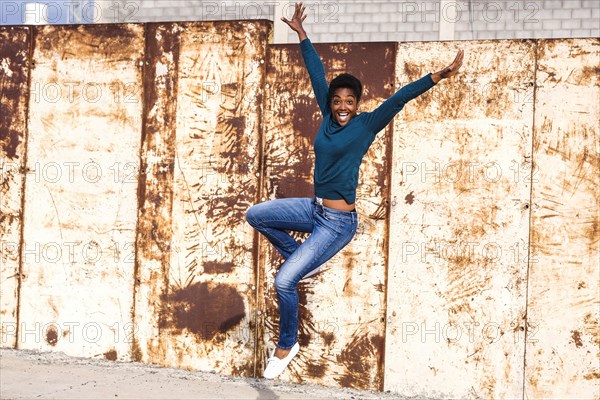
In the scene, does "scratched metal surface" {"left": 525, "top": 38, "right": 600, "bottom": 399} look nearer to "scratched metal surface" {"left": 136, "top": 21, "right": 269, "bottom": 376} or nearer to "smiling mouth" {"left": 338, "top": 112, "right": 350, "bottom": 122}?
"smiling mouth" {"left": 338, "top": 112, "right": 350, "bottom": 122}

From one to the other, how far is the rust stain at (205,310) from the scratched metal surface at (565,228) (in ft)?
7.20

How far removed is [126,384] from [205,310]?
805 mm

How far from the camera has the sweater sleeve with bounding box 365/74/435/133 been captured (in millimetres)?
4223

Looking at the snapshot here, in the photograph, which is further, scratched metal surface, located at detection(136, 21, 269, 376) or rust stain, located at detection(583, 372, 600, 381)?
scratched metal surface, located at detection(136, 21, 269, 376)

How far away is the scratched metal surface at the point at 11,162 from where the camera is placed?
645cm

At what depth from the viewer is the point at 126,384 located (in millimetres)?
5727

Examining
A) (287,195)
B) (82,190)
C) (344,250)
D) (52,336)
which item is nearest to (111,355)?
(52,336)

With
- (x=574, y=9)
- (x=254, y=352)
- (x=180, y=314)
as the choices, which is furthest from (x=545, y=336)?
(x=574, y=9)

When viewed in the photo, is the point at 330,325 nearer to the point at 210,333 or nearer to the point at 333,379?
the point at 333,379

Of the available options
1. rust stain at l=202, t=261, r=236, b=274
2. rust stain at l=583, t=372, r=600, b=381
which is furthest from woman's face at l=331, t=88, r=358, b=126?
rust stain at l=583, t=372, r=600, b=381

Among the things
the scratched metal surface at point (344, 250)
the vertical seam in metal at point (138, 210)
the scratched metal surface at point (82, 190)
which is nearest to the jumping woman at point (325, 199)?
the scratched metal surface at point (344, 250)

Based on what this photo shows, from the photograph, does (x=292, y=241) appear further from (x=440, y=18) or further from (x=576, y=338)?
(x=440, y=18)

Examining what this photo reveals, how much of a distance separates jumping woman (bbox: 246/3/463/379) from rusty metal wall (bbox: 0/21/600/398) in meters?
1.14

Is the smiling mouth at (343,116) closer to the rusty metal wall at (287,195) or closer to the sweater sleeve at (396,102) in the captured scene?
the sweater sleeve at (396,102)
